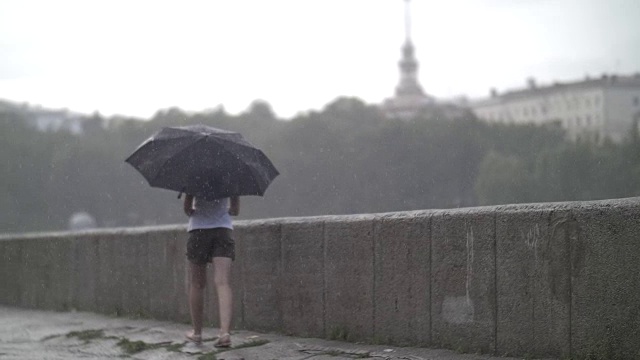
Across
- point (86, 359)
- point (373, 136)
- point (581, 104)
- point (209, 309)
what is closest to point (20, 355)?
point (86, 359)

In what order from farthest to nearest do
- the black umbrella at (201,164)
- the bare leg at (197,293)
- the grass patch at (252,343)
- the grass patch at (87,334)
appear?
1. the grass patch at (87,334)
2. the bare leg at (197,293)
3. the grass patch at (252,343)
4. the black umbrella at (201,164)

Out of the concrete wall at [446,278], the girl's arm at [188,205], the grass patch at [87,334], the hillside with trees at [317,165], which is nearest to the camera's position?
the concrete wall at [446,278]

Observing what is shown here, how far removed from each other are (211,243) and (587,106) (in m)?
82.0

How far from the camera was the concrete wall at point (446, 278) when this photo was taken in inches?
206

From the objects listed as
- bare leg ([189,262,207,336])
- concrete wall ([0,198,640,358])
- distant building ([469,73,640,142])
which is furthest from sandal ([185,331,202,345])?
distant building ([469,73,640,142])

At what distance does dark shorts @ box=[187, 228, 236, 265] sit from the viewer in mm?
6934

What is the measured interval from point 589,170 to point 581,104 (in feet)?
42.9

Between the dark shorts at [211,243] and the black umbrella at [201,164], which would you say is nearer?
the black umbrella at [201,164]

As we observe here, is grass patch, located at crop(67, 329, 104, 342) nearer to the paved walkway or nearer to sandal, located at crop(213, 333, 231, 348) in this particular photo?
the paved walkway

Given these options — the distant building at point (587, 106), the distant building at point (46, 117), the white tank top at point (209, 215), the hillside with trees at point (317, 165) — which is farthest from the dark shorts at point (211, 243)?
the distant building at point (46, 117)

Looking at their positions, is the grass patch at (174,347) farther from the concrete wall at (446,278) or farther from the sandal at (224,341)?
the concrete wall at (446,278)

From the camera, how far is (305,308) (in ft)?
23.9

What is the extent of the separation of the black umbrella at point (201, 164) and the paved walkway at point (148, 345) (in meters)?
1.13

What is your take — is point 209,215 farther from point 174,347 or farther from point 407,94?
point 407,94
